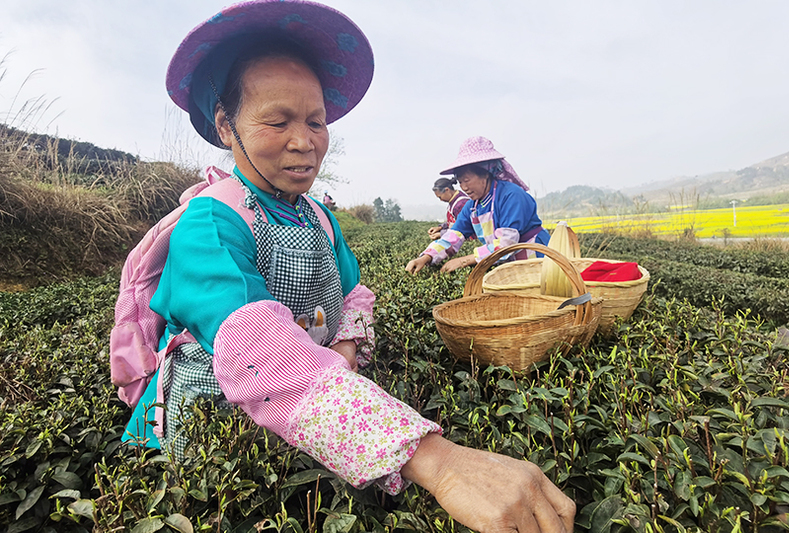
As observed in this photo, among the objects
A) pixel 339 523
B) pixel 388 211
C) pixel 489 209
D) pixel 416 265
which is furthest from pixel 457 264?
pixel 388 211

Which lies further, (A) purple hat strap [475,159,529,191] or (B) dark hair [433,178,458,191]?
(B) dark hair [433,178,458,191]

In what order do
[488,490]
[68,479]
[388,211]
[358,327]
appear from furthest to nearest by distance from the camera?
[388,211]
[358,327]
[68,479]
[488,490]

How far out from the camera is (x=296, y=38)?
1.38 m

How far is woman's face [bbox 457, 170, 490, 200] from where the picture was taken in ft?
14.5

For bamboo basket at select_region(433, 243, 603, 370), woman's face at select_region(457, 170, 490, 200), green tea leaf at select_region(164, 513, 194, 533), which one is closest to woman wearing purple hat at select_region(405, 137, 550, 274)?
woman's face at select_region(457, 170, 490, 200)

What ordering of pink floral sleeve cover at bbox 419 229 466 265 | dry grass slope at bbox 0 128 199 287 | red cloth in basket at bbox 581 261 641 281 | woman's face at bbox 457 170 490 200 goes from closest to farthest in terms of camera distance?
red cloth in basket at bbox 581 261 641 281
pink floral sleeve cover at bbox 419 229 466 265
woman's face at bbox 457 170 490 200
dry grass slope at bbox 0 128 199 287

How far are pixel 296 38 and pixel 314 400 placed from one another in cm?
122

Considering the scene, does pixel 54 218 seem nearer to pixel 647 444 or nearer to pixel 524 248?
pixel 524 248

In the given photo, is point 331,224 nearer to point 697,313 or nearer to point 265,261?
point 265,261

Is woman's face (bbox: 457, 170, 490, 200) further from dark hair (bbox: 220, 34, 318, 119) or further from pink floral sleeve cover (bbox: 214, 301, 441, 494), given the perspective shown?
pink floral sleeve cover (bbox: 214, 301, 441, 494)

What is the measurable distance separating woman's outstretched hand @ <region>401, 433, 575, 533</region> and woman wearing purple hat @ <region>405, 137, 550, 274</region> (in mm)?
3118

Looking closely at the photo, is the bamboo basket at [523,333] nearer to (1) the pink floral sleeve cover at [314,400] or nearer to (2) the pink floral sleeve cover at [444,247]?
(1) the pink floral sleeve cover at [314,400]

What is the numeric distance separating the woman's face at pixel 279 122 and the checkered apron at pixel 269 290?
121 mm

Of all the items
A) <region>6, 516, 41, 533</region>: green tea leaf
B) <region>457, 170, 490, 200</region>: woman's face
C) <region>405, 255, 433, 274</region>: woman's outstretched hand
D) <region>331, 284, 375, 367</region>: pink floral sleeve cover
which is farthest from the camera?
<region>457, 170, 490, 200</region>: woman's face
